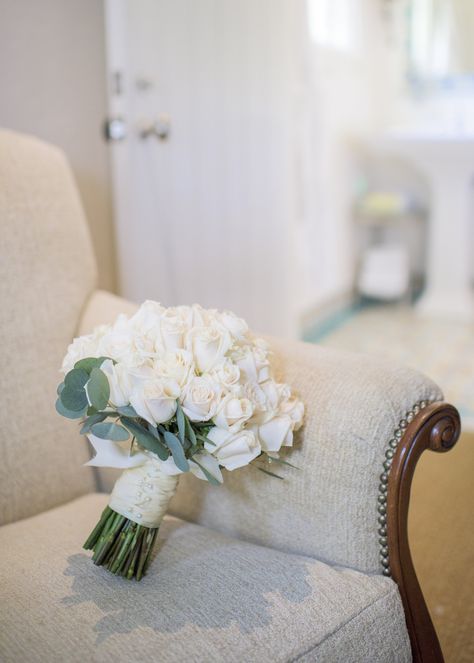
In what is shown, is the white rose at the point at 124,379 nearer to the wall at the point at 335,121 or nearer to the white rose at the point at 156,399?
the white rose at the point at 156,399

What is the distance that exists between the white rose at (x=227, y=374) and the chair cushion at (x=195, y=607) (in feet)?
0.81

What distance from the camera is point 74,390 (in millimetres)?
865

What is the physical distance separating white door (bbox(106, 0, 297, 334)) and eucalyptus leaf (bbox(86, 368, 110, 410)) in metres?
1.61

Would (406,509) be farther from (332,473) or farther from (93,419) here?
(93,419)

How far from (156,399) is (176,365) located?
2.1 inches

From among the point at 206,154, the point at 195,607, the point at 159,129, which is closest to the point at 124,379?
the point at 195,607

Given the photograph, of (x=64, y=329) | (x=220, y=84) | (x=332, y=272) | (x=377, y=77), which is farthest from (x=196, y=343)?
(x=377, y=77)

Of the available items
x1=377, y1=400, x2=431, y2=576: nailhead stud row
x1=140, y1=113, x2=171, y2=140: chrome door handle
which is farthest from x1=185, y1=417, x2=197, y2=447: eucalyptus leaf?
x1=140, y1=113, x2=171, y2=140: chrome door handle

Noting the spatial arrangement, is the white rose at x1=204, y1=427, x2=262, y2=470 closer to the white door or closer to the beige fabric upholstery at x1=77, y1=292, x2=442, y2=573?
the beige fabric upholstery at x1=77, y1=292, x2=442, y2=573

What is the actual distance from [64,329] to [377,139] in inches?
126

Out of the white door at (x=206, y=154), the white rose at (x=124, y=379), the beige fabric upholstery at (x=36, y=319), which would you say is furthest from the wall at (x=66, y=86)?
the white rose at (x=124, y=379)

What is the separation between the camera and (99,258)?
94.9 inches

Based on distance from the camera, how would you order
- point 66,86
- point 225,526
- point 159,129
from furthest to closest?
point 159,129
point 66,86
point 225,526

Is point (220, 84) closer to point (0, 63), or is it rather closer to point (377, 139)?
point (0, 63)
